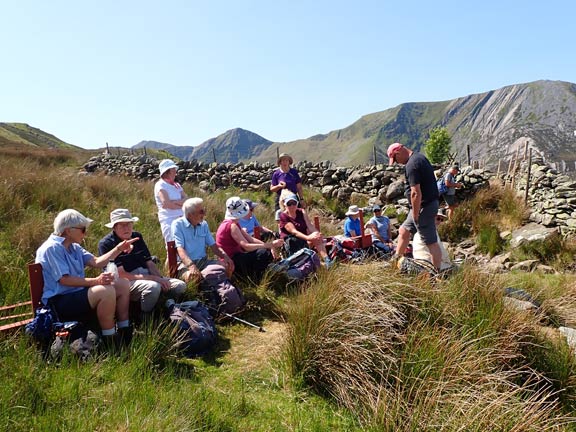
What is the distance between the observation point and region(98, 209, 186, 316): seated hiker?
10.9 ft

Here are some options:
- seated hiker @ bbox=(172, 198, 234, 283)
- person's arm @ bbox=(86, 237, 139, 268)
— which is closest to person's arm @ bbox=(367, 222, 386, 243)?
seated hiker @ bbox=(172, 198, 234, 283)

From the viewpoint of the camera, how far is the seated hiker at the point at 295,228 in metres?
5.37

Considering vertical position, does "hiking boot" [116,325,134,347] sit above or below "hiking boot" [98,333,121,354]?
below

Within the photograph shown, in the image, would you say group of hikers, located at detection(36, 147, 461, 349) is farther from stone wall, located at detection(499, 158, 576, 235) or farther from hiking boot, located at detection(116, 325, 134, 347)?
stone wall, located at detection(499, 158, 576, 235)

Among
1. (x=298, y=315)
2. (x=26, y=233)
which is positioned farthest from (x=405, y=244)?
(x=26, y=233)

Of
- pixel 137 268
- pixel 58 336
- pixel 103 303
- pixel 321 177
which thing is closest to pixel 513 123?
pixel 321 177

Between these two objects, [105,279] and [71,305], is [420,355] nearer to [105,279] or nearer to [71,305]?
[105,279]

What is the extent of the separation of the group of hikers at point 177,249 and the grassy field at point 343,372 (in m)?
0.41

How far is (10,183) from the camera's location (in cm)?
619

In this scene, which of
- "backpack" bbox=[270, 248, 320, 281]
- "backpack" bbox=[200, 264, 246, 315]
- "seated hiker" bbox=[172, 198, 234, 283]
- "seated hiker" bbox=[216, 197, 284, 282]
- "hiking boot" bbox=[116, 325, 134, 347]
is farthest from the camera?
"seated hiker" bbox=[216, 197, 284, 282]

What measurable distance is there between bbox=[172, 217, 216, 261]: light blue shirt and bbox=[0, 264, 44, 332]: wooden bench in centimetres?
146

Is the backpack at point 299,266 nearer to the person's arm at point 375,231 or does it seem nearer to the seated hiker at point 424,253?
the seated hiker at point 424,253

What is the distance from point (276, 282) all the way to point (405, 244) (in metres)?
1.69

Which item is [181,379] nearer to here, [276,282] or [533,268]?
[276,282]
